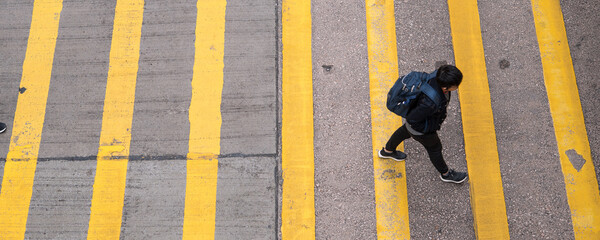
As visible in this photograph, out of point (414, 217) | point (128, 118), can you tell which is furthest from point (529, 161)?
point (128, 118)

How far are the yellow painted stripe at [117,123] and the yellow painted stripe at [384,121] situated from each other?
2851mm

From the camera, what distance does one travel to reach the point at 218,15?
577 cm

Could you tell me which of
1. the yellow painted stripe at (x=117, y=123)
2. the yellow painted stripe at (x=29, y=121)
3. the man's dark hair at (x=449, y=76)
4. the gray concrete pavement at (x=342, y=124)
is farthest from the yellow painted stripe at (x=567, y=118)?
the yellow painted stripe at (x=29, y=121)

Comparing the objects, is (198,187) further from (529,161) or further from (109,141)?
(529,161)

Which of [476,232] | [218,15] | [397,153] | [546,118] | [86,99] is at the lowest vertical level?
[476,232]

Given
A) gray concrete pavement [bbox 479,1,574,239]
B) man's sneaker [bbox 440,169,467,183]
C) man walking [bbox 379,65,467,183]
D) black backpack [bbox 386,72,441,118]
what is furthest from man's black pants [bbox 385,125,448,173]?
gray concrete pavement [bbox 479,1,574,239]

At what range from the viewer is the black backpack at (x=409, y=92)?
3529 mm

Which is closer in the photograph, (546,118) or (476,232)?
(476,232)

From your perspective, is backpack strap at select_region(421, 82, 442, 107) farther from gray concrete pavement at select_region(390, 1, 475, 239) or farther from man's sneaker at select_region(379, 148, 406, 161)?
gray concrete pavement at select_region(390, 1, 475, 239)

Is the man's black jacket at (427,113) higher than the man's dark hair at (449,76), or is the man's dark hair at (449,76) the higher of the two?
the man's dark hair at (449,76)

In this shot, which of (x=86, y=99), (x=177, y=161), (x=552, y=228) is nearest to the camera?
(x=552, y=228)

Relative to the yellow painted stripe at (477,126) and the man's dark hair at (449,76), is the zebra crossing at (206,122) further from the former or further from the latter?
the man's dark hair at (449,76)

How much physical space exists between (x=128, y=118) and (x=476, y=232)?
4107 mm

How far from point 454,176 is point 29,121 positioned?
495cm
